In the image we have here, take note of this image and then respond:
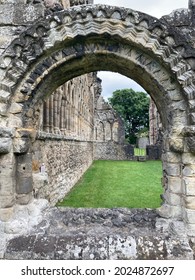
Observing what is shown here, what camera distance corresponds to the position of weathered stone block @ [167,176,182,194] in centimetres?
300

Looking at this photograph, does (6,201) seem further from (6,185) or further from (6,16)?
(6,16)

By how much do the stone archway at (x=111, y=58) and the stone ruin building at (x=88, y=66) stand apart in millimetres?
11

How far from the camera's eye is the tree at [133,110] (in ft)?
151

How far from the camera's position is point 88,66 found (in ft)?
11.1

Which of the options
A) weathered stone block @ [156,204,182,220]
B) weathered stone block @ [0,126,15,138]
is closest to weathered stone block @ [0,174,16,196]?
weathered stone block @ [0,126,15,138]

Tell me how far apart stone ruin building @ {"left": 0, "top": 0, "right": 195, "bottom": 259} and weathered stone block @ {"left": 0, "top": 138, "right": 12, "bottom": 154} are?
0.01 metres

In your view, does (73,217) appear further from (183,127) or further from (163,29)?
(163,29)

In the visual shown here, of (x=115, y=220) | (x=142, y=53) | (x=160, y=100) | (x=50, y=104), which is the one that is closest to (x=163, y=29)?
(x=142, y=53)

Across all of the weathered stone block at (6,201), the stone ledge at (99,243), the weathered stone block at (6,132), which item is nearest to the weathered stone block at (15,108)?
the weathered stone block at (6,132)

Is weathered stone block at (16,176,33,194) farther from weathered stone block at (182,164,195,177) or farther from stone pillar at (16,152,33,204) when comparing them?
weathered stone block at (182,164,195,177)

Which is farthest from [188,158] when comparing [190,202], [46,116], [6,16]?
[46,116]

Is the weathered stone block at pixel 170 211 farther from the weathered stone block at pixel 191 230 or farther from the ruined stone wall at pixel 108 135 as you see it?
the ruined stone wall at pixel 108 135

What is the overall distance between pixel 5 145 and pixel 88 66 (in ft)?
5.14

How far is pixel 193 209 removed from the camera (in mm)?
2812
